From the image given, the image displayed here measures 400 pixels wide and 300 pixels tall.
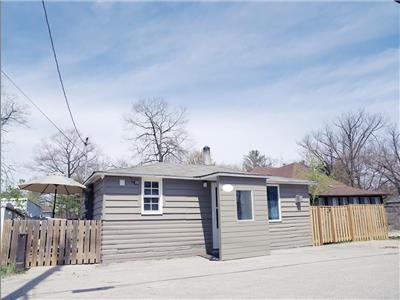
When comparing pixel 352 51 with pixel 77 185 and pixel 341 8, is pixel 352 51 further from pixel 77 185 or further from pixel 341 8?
pixel 77 185

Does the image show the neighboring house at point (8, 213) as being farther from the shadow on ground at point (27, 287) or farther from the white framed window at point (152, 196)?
the white framed window at point (152, 196)

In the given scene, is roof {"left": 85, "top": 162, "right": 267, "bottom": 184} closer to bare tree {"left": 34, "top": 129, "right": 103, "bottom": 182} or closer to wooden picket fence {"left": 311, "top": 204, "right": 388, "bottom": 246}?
wooden picket fence {"left": 311, "top": 204, "right": 388, "bottom": 246}

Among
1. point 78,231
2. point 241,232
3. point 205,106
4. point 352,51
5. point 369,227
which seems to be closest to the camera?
point 78,231

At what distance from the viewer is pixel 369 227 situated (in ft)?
A: 50.5

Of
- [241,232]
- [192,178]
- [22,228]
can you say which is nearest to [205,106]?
[192,178]

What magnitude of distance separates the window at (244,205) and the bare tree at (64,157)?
99.8 ft

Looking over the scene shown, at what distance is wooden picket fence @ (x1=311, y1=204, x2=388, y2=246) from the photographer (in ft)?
46.2

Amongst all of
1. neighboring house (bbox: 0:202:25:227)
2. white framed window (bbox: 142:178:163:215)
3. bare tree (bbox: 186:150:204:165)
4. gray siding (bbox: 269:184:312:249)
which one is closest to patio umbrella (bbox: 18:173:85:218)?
neighboring house (bbox: 0:202:25:227)

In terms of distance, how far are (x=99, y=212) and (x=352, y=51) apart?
1046 centimetres

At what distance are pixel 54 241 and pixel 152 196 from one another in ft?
10.3

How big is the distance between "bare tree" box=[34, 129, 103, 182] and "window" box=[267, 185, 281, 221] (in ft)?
97.0

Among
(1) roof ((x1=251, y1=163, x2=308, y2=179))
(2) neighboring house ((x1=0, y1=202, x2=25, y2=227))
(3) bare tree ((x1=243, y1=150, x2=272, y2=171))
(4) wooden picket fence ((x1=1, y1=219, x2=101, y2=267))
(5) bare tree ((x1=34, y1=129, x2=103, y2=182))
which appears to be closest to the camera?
(2) neighboring house ((x1=0, y1=202, x2=25, y2=227))

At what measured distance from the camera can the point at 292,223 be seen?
13375 millimetres

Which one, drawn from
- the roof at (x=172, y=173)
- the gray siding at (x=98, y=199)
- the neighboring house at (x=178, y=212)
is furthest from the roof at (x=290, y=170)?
the gray siding at (x=98, y=199)
